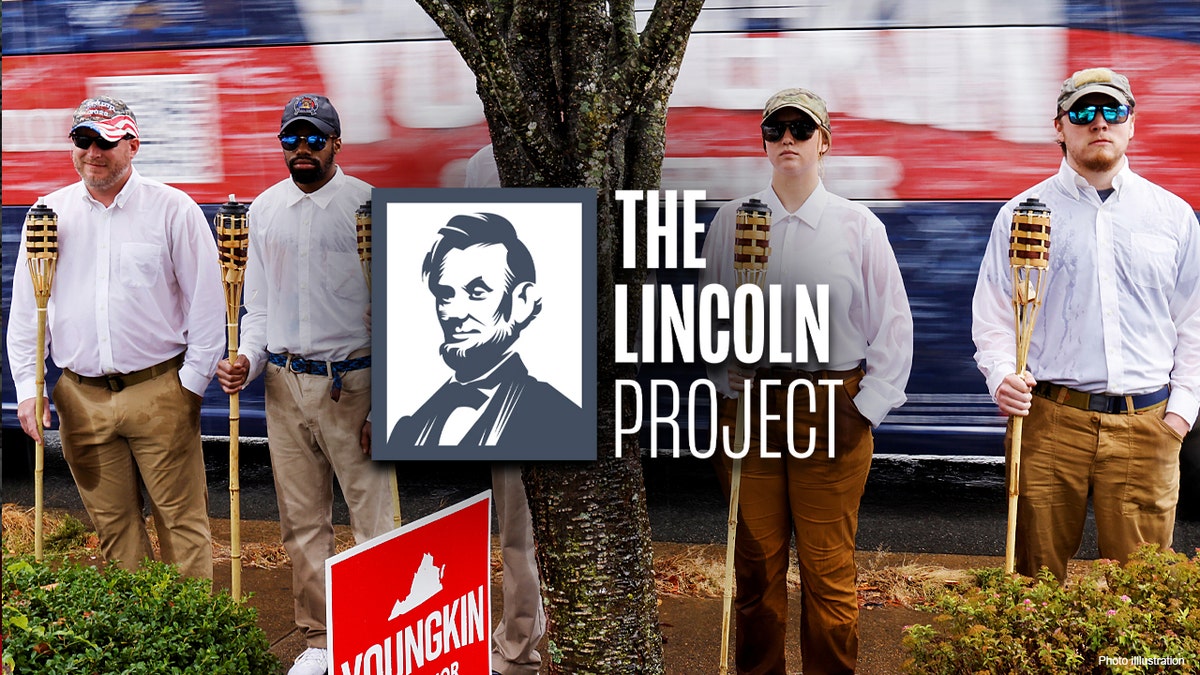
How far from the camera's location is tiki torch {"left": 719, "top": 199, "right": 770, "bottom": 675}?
3643 mm

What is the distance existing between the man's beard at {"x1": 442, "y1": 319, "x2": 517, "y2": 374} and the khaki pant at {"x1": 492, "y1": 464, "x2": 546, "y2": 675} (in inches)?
19.4

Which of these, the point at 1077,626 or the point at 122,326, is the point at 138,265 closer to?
the point at 122,326

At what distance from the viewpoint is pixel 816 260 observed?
3619mm

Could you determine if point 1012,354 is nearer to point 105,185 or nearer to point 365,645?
point 365,645

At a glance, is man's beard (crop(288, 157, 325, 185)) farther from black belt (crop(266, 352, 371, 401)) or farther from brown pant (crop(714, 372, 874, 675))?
brown pant (crop(714, 372, 874, 675))

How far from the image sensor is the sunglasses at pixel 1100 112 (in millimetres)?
3611

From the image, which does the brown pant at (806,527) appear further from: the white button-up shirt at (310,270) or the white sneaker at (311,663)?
the white sneaker at (311,663)

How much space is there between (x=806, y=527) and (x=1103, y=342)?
1203mm

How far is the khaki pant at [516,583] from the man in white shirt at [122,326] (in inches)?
49.1

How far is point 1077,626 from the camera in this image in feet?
9.98

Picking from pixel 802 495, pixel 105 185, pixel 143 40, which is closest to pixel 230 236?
pixel 105 185

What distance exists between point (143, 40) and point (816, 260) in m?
2.96

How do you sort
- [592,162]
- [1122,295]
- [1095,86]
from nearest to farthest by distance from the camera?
1. [592,162]
2. [1122,295]
3. [1095,86]

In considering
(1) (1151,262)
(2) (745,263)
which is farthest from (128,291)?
(1) (1151,262)
